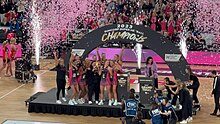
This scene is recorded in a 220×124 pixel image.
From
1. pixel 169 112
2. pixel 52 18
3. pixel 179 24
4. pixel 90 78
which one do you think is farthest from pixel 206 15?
pixel 169 112

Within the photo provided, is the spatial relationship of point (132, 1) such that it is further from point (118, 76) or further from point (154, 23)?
point (118, 76)

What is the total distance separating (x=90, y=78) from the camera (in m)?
15.5

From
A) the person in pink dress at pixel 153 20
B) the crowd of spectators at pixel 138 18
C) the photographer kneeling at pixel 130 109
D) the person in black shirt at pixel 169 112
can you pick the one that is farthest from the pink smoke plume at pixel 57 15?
the person in black shirt at pixel 169 112

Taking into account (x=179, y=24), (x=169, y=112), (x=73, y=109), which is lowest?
(x=73, y=109)

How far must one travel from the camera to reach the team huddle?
50.5ft

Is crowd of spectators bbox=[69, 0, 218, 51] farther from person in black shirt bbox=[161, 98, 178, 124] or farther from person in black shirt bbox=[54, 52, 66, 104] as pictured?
person in black shirt bbox=[161, 98, 178, 124]

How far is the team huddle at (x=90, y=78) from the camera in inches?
607

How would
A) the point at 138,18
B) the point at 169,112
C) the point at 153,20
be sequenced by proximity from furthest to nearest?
the point at 138,18 → the point at 153,20 → the point at 169,112

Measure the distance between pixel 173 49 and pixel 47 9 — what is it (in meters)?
12.7

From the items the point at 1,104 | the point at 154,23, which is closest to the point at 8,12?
the point at 154,23

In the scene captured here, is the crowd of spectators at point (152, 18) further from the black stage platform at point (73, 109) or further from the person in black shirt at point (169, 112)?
the person in black shirt at point (169, 112)

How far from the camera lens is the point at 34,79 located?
1988 centimetres

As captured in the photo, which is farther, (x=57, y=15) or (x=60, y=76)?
(x=57, y=15)

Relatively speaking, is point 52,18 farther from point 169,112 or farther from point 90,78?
point 169,112
